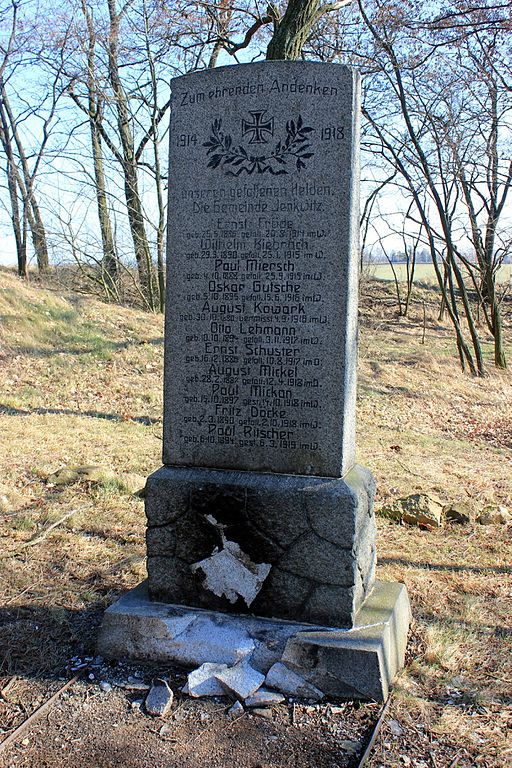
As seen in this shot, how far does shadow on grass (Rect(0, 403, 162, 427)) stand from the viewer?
9.66 m

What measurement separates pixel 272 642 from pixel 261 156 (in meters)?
2.30

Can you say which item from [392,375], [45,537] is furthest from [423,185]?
[45,537]

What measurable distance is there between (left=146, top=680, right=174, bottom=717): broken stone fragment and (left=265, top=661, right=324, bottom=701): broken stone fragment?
44cm

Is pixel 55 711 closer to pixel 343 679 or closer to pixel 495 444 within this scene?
pixel 343 679

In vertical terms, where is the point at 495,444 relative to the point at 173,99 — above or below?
below

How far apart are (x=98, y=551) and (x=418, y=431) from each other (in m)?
6.74

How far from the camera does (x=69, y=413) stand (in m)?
9.91

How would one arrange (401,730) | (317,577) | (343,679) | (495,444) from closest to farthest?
(401,730)
(343,679)
(317,577)
(495,444)

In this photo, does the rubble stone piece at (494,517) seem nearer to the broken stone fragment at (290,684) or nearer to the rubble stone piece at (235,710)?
the broken stone fragment at (290,684)

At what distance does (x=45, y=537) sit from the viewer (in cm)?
516

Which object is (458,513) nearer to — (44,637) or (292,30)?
(44,637)

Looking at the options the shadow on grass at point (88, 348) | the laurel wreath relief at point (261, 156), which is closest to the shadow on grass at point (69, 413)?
the shadow on grass at point (88, 348)

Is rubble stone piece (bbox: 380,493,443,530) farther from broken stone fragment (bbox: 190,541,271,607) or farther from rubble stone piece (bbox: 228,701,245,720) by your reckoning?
rubble stone piece (bbox: 228,701,245,720)

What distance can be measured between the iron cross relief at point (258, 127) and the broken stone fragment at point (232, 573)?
196 centimetres
